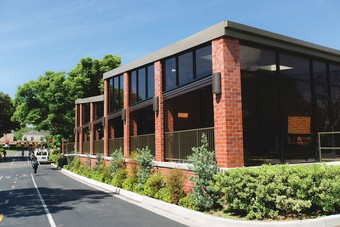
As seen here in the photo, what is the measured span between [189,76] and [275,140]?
178 inches

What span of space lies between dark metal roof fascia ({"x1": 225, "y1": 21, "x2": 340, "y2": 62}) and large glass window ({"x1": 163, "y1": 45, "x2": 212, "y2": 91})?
1628 millimetres

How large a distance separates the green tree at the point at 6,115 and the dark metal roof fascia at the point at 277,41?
83.0 m

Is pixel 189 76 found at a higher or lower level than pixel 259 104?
higher

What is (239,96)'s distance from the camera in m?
11.2

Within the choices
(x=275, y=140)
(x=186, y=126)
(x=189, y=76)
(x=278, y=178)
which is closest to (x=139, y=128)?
(x=186, y=126)

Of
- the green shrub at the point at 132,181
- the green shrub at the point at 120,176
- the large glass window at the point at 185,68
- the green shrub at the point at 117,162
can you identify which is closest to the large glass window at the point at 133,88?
the green shrub at the point at 117,162

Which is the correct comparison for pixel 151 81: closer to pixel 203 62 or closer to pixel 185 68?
pixel 185 68

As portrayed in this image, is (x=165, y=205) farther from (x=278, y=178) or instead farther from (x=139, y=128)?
(x=139, y=128)

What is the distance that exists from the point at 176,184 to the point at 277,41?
22.9 feet

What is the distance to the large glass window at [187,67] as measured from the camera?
13.1 metres

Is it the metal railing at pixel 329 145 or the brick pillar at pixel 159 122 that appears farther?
the brick pillar at pixel 159 122

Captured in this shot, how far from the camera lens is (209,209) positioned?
10742 mm

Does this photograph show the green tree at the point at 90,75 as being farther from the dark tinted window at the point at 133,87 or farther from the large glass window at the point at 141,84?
the large glass window at the point at 141,84

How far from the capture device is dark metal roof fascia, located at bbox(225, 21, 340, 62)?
11.2 m
